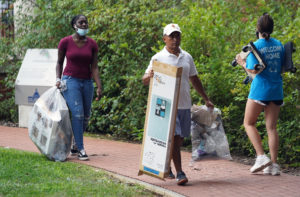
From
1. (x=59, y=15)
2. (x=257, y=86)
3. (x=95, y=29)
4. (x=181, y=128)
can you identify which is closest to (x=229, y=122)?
(x=257, y=86)

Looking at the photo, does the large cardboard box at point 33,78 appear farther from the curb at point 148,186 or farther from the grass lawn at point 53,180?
the curb at point 148,186

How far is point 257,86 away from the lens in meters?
6.86

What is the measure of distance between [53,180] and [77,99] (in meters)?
1.80

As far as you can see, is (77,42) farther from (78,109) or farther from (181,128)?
(181,128)

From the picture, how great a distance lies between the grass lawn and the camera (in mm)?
5867

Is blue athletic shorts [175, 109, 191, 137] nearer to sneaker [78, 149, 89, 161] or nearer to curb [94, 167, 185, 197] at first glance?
curb [94, 167, 185, 197]

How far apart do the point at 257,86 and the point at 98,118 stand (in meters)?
4.73

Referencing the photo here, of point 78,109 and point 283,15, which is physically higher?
point 283,15

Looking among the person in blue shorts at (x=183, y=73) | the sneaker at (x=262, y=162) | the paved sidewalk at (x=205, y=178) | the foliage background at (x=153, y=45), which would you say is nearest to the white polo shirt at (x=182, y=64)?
the person in blue shorts at (x=183, y=73)

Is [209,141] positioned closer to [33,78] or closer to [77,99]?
[77,99]

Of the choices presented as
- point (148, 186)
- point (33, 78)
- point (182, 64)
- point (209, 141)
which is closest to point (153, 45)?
point (33, 78)

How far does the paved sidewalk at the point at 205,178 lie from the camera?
20.0 ft

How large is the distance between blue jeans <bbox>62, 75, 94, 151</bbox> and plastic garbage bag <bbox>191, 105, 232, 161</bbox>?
1.97 metres

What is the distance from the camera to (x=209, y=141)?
6.63 meters
